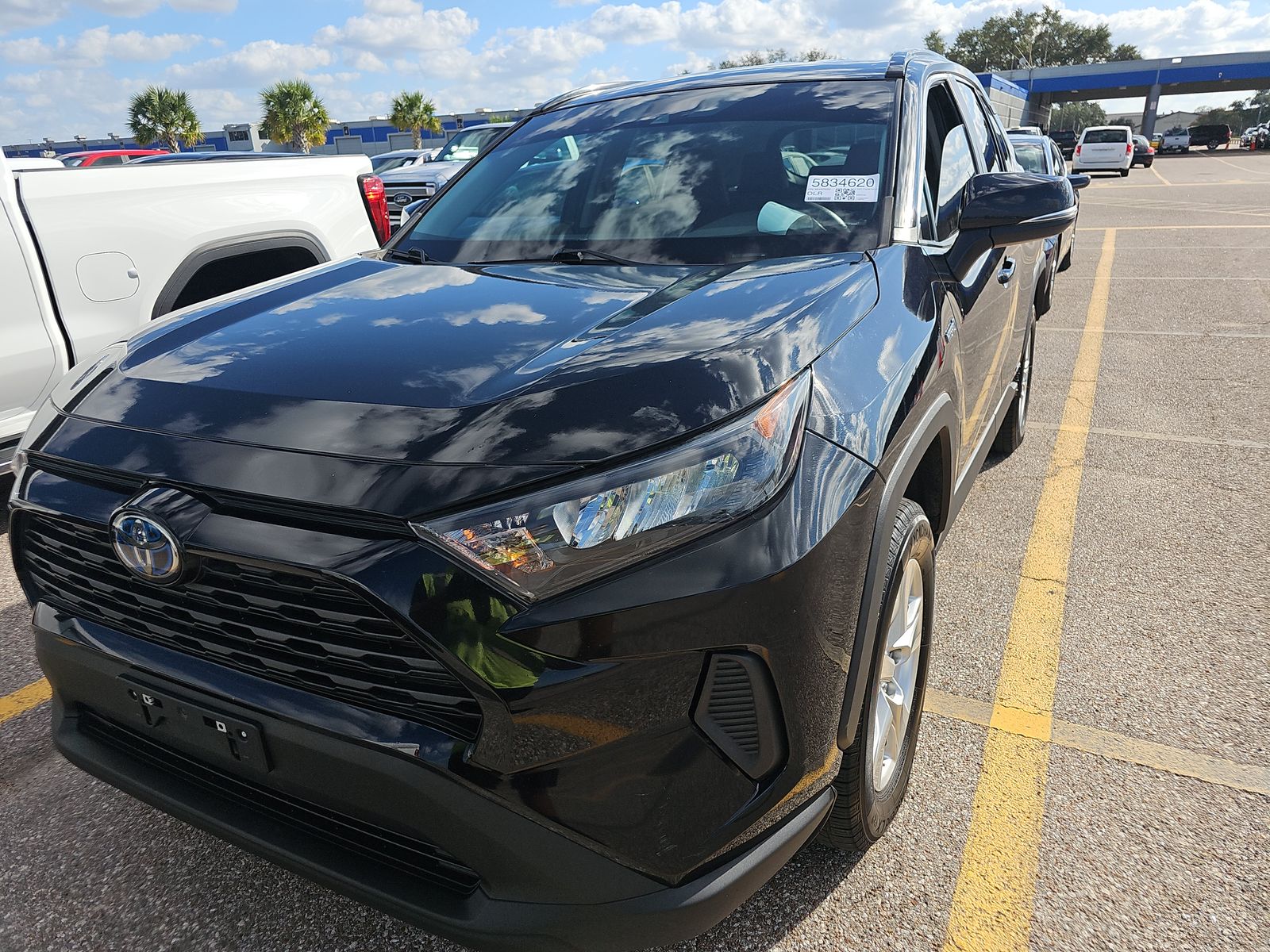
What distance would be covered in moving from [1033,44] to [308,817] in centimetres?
10398

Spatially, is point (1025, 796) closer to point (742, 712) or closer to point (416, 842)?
point (742, 712)

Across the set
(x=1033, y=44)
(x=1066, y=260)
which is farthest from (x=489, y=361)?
(x=1033, y=44)

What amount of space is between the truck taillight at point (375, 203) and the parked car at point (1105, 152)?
32.8 metres

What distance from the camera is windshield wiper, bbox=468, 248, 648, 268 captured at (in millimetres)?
2475

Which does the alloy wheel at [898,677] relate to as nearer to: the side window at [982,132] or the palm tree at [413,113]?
the side window at [982,132]

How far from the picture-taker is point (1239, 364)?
6414mm

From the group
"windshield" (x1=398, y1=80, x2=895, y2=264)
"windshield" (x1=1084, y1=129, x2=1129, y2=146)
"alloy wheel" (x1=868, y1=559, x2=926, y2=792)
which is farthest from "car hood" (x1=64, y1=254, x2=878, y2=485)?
"windshield" (x1=1084, y1=129, x2=1129, y2=146)

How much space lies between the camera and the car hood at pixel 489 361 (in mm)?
1503

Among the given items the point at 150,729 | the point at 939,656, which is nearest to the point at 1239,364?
the point at 939,656

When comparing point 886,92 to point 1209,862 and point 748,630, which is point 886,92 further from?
point 1209,862

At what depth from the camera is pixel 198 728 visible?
1597mm

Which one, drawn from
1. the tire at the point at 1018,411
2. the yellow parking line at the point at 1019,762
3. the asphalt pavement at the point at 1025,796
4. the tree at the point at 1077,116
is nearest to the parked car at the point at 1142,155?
the tire at the point at 1018,411

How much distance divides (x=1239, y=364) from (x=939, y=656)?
16.2 ft

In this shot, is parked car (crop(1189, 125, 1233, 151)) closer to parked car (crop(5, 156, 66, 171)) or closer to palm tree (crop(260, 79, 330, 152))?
palm tree (crop(260, 79, 330, 152))
